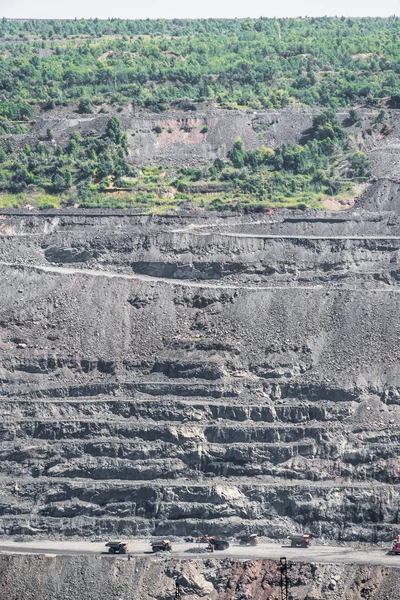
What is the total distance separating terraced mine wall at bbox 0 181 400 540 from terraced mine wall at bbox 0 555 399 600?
18.1ft

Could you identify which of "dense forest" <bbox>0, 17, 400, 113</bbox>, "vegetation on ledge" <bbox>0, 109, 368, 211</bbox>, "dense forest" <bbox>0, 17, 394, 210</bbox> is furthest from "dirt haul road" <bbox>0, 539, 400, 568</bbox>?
"dense forest" <bbox>0, 17, 400, 113</bbox>

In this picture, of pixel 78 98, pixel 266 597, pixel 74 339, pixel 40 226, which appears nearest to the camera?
pixel 266 597

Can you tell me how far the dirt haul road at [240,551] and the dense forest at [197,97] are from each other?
34230 millimetres

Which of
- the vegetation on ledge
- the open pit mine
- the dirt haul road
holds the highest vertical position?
the vegetation on ledge

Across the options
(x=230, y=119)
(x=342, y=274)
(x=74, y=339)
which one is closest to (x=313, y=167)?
(x=230, y=119)

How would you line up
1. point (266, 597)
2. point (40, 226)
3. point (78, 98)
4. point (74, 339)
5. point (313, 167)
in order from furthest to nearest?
point (78, 98), point (313, 167), point (40, 226), point (74, 339), point (266, 597)

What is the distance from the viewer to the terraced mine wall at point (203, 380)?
11706 cm

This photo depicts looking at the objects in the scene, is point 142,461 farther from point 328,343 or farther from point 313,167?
point 313,167

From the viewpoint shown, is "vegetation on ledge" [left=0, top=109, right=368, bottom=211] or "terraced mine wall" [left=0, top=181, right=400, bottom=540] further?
"vegetation on ledge" [left=0, top=109, right=368, bottom=211]

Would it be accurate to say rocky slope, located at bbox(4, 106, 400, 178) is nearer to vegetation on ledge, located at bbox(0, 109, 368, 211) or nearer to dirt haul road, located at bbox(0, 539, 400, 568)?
vegetation on ledge, located at bbox(0, 109, 368, 211)

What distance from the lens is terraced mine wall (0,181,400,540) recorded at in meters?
117

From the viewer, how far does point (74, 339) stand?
4980 inches

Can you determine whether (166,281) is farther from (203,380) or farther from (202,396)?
(202,396)

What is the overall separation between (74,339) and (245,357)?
1021 cm
